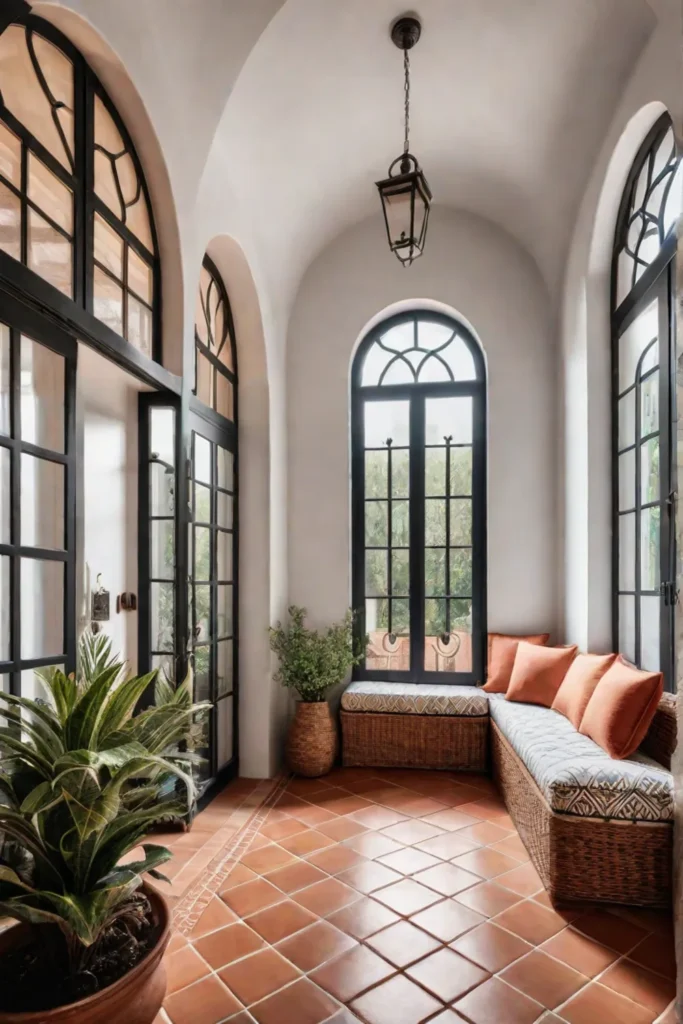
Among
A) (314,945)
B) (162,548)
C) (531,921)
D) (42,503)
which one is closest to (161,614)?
(162,548)

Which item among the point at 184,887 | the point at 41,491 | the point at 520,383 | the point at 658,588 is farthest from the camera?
the point at 520,383

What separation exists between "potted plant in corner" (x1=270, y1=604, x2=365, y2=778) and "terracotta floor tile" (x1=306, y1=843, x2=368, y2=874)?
0.97m

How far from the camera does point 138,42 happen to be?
2416 millimetres

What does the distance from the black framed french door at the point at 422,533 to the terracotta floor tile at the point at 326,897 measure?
80.2 inches

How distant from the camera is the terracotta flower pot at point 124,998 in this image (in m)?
1.35

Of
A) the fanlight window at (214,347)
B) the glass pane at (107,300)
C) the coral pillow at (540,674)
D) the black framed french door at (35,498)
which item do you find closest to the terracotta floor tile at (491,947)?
the coral pillow at (540,674)

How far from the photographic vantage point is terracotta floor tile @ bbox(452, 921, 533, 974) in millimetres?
2156

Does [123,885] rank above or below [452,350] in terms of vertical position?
below

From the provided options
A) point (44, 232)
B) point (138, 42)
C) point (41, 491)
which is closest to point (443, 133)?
point (138, 42)

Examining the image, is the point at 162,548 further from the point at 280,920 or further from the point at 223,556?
the point at 280,920

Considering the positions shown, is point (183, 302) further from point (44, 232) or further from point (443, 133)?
point (443, 133)

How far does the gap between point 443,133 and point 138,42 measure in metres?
1.96

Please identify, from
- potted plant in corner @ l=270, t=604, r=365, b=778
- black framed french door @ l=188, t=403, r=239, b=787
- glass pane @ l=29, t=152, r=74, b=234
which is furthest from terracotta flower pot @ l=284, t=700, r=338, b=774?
glass pane @ l=29, t=152, r=74, b=234

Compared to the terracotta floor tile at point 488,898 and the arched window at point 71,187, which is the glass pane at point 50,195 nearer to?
the arched window at point 71,187
